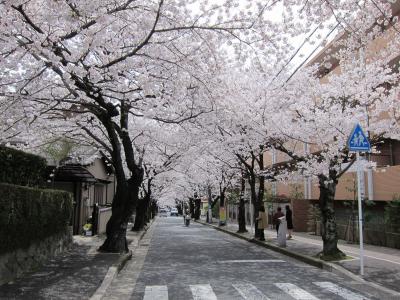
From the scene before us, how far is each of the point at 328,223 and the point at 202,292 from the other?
6.22 m

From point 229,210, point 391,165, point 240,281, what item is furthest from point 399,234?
point 229,210

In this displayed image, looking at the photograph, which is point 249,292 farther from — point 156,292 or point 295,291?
point 156,292

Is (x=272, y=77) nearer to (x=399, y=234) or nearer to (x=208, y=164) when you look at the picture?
(x=399, y=234)

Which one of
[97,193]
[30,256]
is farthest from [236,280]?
[97,193]

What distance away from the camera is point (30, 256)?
11.0 meters

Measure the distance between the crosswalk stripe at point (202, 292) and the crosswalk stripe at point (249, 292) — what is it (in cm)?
57

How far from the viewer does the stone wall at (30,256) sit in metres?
9.19

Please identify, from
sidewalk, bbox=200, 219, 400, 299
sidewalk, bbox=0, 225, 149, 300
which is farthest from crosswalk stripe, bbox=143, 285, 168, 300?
sidewalk, bbox=200, 219, 400, 299

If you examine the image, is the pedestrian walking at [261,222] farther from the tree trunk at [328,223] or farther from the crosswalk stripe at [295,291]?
the crosswalk stripe at [295,291]

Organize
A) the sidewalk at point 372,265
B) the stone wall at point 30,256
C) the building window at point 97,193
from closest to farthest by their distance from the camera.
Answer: the stone wall at point 30,256 < the sidewalk at point 372,265 < the building window at point 97,193

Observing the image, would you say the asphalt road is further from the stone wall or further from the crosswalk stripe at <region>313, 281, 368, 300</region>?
the stone wall

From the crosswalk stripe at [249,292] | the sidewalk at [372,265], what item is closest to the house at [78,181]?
the sidewalk at [372,265]

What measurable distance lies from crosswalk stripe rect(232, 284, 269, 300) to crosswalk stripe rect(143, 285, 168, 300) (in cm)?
149

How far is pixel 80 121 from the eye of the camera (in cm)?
1816
